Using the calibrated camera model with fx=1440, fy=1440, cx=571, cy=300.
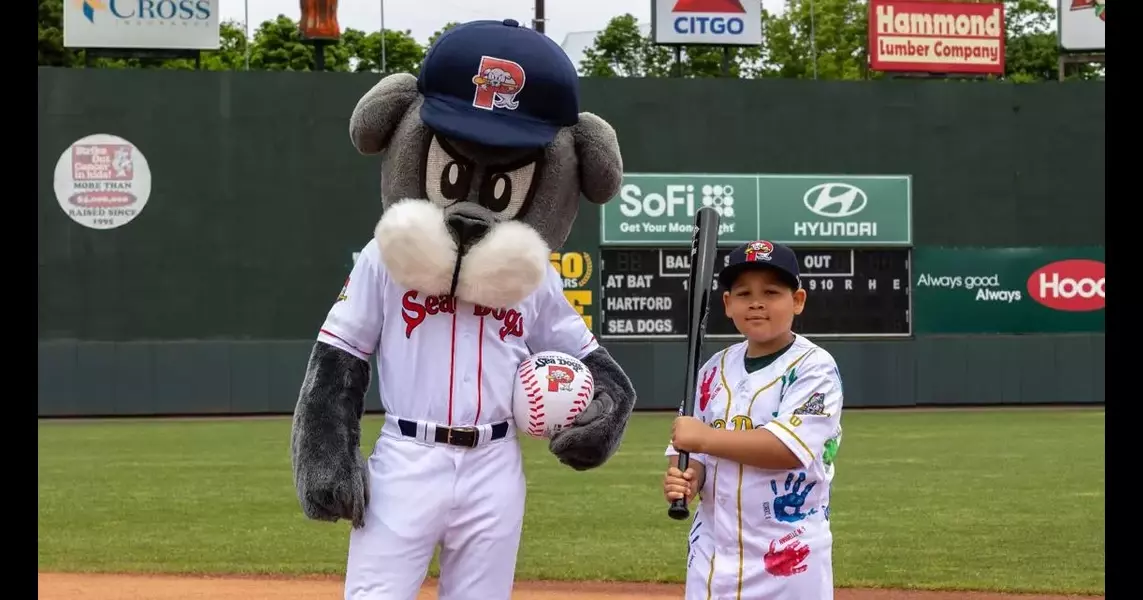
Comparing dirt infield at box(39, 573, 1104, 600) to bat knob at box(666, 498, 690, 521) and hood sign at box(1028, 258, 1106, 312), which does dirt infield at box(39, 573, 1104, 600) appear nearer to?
bat knob at box(666, 498, 690, 521)

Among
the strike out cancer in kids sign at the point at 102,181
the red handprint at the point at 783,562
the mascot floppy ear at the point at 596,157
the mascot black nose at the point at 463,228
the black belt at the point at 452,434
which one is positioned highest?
the strike out cancer in kids sign at the point at 102,181

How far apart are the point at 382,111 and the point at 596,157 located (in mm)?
586

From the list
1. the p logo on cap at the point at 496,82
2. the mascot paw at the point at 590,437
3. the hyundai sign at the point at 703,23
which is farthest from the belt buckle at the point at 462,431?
the hyundai sign at the point at 703,23

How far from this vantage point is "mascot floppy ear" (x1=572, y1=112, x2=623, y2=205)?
12.8 ft

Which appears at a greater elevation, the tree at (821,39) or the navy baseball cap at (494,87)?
the tree at (821,39)

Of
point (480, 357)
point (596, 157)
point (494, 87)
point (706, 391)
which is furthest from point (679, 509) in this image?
point (494, 87)

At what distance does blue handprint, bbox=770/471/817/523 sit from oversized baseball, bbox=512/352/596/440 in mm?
559

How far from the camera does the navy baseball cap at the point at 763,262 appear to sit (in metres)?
3.64

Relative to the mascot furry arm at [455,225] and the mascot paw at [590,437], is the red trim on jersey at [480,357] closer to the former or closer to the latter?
the mascot furry arm at [455,225]

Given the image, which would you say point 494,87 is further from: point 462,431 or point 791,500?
point 791,500

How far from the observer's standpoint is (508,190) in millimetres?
3809
